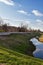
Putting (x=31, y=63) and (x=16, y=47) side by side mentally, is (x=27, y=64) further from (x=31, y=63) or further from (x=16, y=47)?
(x=16, y=47)

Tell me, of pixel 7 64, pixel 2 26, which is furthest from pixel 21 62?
pixel 2 26

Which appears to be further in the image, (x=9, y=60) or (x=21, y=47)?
(x=21, y=47)

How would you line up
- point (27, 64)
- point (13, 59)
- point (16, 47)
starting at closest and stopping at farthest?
point (27, 64), point (13, 59), point (16, 47)

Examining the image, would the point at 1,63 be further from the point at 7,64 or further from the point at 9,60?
the point at 9,60

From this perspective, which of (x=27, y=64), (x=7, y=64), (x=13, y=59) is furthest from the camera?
(x=13, y=59)

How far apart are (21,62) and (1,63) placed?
9.02 feet

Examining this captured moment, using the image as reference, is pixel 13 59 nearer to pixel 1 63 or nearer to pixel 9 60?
pixel 9 60

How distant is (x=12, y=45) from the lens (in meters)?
51.9

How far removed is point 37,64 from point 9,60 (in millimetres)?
3339

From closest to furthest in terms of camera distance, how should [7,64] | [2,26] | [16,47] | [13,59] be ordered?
[7,64]
[13,59]
[16,47]
[2,26]

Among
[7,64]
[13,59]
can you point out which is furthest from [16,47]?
[7,64]

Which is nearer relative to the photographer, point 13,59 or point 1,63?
point 1,63

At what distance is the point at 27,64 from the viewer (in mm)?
23984

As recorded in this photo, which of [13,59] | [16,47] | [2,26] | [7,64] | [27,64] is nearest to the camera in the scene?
[7,64]
